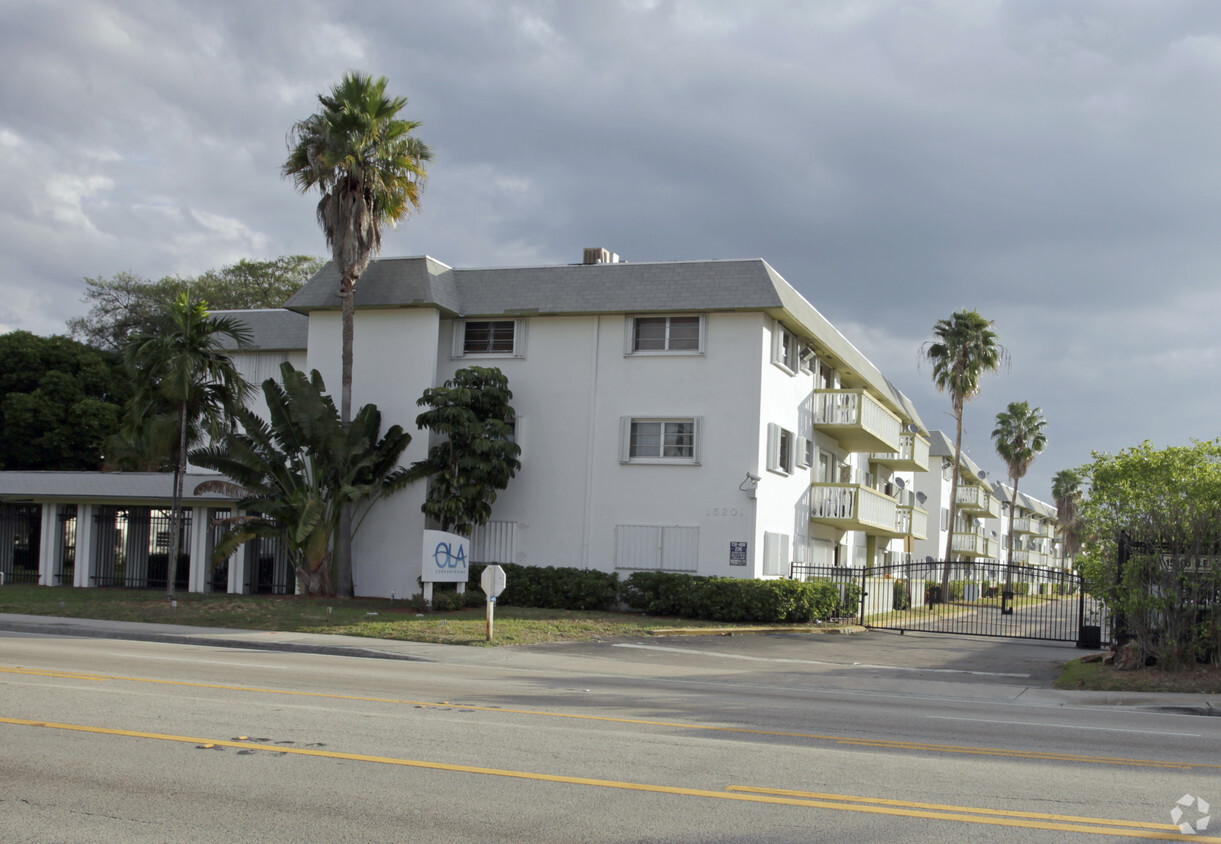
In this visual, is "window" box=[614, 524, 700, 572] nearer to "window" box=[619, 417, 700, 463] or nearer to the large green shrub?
the large green shrub

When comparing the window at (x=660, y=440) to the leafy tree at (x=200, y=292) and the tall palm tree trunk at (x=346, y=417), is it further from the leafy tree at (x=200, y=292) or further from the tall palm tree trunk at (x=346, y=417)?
the leafy tree at (x=200, y=292)

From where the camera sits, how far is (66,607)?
908 inches

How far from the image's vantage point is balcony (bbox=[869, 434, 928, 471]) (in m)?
39.4

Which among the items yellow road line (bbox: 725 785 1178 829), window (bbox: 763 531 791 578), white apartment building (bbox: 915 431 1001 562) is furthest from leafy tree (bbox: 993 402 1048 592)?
yellow road line (bbox: 725 785 1178 829)

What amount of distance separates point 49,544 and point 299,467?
10.0 metres

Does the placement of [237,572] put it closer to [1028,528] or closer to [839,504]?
[839,504]

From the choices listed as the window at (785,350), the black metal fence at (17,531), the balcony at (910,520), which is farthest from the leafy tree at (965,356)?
the black metal fence at (17,531)

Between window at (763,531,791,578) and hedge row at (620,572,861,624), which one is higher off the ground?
window at (763,531,791,578)

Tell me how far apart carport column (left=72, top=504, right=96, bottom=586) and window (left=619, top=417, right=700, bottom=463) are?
1582 centimetres

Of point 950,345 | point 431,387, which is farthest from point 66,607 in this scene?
point 950,345

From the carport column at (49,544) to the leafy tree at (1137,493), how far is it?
1074 inches

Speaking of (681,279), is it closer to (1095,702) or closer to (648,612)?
(648,612)

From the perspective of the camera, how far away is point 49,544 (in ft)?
102

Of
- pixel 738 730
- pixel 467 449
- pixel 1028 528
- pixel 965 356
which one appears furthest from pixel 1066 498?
pixel 738 730
